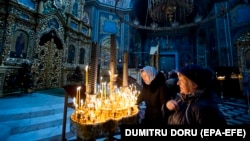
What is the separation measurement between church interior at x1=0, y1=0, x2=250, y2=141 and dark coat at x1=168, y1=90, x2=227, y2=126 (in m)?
1.12

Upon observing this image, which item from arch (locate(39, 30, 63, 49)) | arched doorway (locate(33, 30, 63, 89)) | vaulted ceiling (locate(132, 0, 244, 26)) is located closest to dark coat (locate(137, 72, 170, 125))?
arched doorway (locate(33, 30, 63, 89))

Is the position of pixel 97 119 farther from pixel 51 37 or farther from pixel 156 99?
pixel 51 37

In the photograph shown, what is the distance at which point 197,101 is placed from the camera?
127 centimetres

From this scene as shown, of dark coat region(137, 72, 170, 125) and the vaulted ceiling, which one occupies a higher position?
the vaulted ceiling

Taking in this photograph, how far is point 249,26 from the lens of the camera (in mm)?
10016

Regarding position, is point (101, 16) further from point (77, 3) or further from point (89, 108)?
point (89, 108)

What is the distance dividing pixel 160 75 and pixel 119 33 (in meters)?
12.6

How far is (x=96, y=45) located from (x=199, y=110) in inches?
58.4

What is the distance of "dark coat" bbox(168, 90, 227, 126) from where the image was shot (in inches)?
44.7

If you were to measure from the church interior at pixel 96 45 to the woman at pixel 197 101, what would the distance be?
112 cm

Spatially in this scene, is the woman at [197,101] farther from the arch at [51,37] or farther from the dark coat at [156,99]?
the arch at [51,37]

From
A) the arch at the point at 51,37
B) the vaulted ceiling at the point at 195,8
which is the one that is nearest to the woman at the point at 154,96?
the arch at the point at 51,37

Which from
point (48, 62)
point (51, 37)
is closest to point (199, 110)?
point (48, 62)

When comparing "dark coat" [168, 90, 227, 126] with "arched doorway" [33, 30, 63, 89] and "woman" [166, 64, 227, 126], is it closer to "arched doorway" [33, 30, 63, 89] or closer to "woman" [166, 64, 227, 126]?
"woman" [166, 64, 227, 126]
